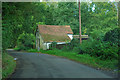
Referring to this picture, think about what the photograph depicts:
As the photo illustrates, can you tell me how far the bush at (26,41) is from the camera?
129 ft

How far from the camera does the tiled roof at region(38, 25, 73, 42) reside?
26.3 meters

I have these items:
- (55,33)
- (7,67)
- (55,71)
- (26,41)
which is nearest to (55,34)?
(55,33)

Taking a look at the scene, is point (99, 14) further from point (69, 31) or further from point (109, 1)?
point (69, 31)

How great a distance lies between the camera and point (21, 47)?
40.3 meters

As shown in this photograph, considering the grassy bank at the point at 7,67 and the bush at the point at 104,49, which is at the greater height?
the bush at the point at 104,49

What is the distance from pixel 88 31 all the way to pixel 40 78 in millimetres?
22092

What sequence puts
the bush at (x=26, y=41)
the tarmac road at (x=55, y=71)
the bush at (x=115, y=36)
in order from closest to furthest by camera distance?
the tarmac road at (x=55, y=71)
the bush at (x=115, y=36)
the bush at (x=26, y=41)

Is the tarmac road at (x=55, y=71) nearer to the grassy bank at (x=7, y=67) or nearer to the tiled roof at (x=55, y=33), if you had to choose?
the grassy bank at (x=7, y=67)

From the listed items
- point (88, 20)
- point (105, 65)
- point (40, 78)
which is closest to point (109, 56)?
A: point (105, 65)

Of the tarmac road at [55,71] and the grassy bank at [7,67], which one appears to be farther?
the grassy bank at [7,67]

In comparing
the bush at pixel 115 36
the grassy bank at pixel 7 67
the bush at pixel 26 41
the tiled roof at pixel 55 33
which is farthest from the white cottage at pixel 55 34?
the grassy bank at pixel 7 67

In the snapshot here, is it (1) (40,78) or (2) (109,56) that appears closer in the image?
(1) (40,78)

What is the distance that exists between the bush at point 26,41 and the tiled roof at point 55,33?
9525 millimetres

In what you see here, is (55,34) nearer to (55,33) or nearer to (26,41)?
(55,33)
